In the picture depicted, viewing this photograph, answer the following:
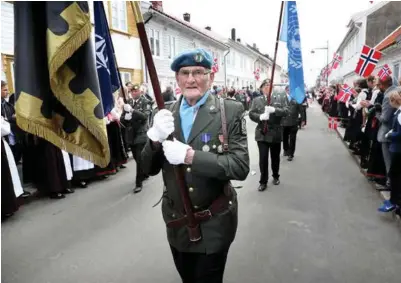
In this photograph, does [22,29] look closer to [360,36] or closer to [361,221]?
[361,221]

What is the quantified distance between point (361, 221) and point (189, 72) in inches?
149

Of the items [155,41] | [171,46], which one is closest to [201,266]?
[155,41]

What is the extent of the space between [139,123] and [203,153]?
4587mm

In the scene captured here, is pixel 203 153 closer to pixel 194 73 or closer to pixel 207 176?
pixel 207 176

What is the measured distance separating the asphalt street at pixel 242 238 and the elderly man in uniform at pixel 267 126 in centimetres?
42

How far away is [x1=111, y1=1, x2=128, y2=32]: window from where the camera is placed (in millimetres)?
15195

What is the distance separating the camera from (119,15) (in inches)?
614

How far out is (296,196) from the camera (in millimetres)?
6055

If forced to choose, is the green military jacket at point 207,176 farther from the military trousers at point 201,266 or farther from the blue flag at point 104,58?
the blue flag at point 104,58

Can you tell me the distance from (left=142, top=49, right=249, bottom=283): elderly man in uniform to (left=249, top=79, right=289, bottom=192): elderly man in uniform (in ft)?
13.3

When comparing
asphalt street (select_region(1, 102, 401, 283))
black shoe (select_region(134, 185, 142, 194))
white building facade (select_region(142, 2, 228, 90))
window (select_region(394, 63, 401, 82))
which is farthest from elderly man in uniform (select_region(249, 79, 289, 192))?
white building facade (select_region(142, 2, 228, 90))

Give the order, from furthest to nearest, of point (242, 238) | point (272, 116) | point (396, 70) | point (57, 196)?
point (396, 70) < point (272, 116) < point (57, 196) < point (242, 238)

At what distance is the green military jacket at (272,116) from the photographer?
6355mm

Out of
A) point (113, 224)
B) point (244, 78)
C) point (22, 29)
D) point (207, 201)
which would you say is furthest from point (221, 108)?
point (244, 78)
